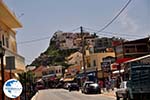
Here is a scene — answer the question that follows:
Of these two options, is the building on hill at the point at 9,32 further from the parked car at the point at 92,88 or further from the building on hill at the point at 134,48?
the building on hill at the point at 134,48

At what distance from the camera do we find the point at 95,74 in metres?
87.0

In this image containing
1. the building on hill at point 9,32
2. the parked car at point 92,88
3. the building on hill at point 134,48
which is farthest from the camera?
the building on hill at point 134,48

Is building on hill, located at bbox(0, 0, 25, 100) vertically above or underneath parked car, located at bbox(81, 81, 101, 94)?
above

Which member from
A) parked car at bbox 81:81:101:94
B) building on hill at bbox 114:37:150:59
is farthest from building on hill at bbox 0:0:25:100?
building on hill at bbox 114:37:150:59

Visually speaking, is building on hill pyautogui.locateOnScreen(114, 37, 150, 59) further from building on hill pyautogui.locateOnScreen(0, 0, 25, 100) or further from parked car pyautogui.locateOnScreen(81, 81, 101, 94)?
building on hill pyautogui.locateOnScreen(0, 0, 25, 100)

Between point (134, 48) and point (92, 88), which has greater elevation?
point (134, 48)

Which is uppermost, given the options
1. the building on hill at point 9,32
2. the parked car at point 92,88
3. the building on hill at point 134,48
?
the building on hill at point 134,48

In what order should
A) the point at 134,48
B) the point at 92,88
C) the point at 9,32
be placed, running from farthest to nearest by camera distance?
the point at 134,48 → the point at 92,88 → the point at 9,32

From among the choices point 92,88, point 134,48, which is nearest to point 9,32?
point 92,88

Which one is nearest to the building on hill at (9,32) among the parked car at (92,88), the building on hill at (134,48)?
the parked car at (92,88)

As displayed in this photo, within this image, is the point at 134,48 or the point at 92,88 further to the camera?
the point at 134,48

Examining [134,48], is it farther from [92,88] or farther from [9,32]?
[9,32]

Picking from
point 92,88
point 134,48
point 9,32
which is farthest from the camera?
point 134,48

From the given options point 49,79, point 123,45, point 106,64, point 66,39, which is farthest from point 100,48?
point 66,39
